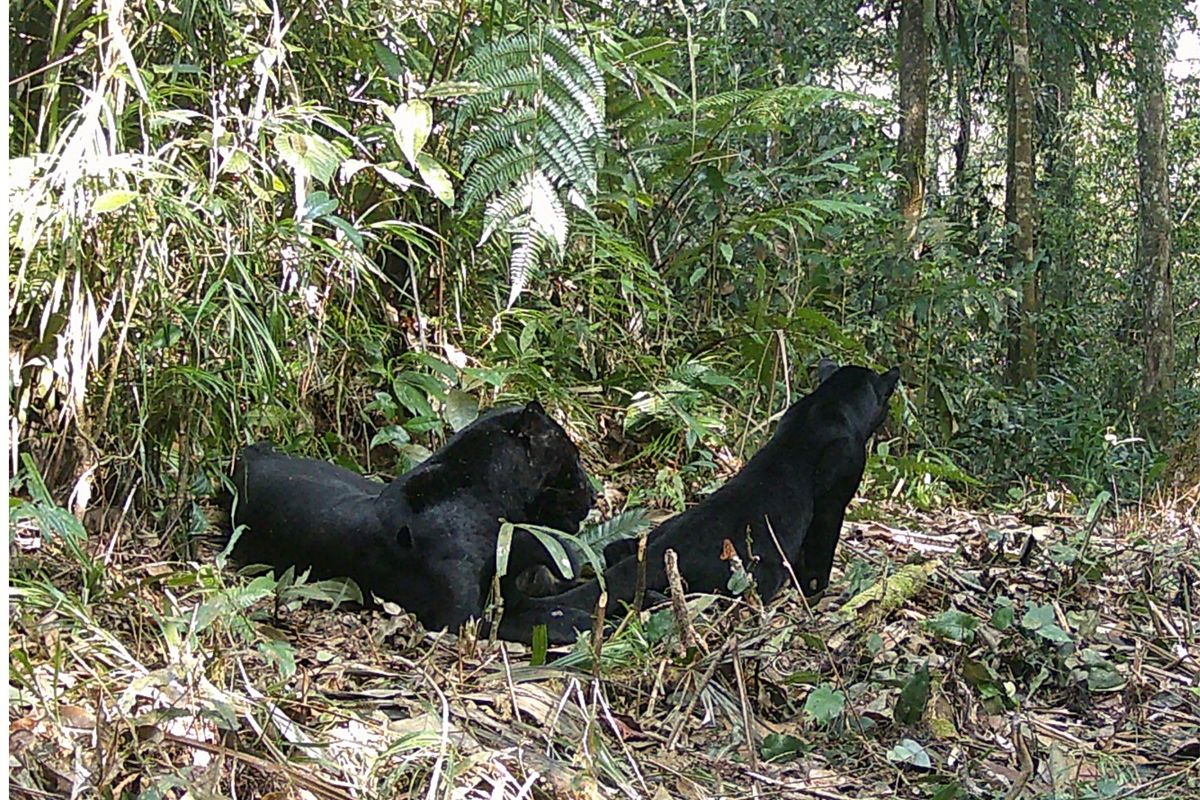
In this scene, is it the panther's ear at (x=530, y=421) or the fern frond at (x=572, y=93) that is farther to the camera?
the panther's ear at (x=530, y=421)

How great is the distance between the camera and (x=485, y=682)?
8.59 ft

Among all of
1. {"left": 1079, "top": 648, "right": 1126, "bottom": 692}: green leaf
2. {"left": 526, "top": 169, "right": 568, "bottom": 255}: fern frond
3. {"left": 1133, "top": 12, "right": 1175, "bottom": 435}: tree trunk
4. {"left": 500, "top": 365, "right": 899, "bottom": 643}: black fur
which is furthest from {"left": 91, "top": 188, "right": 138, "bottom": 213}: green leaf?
{"left": 1133, "top": 12, "right": 1175, "bottom": 435}: tree trunk

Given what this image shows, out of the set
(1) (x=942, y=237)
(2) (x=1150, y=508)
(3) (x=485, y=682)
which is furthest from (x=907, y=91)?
(3) (x=485, y=682)

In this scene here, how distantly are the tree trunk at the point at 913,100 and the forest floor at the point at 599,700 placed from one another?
4.38m

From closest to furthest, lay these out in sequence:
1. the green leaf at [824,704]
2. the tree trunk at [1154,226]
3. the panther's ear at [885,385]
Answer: the green leaf at [824,704], the panther's ear at [885,385], the tree trunk at [1154,226]

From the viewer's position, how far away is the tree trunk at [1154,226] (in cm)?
1047

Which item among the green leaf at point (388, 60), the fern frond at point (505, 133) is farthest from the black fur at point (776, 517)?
the green leaf at point (388, 60)

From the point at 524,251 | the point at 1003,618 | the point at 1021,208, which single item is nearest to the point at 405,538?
the point at 524,251

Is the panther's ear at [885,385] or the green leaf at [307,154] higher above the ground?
the green leaf at [307,154]

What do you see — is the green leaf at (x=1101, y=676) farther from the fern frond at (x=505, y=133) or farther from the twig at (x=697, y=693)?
the fern frond at (x=505, y=133)

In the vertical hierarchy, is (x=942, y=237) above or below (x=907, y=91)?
below

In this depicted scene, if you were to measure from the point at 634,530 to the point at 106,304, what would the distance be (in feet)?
5.76

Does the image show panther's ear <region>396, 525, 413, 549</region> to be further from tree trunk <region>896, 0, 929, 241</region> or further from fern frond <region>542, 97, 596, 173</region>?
tree trunk <region>896, 0, 929, 241</region>

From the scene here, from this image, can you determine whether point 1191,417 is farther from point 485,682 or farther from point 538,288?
point 485,682
